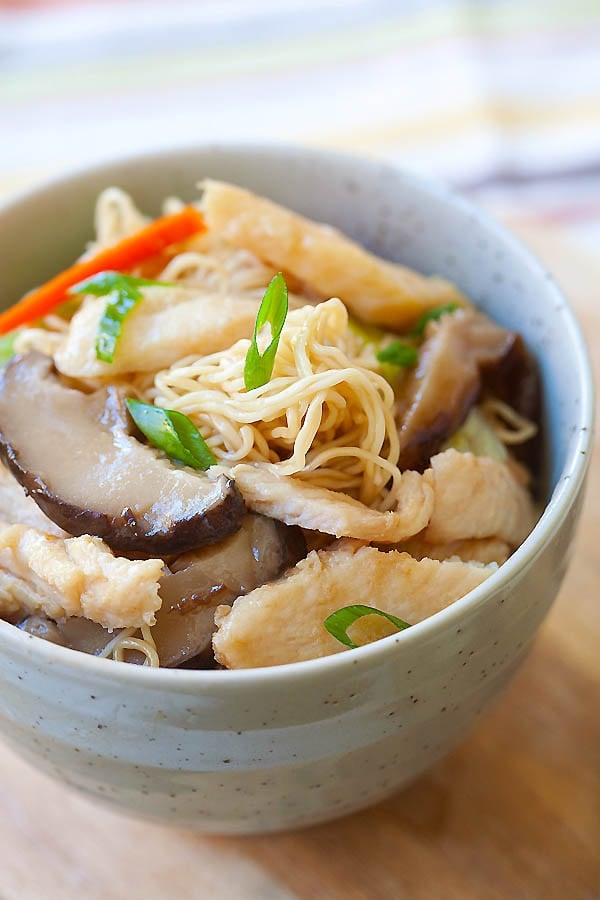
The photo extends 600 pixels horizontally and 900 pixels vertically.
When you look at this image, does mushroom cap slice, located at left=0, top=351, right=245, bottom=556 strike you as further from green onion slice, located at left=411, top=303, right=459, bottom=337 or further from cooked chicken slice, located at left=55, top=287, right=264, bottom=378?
green onion slice, located at left=411, top=303, right=459, bottom=337

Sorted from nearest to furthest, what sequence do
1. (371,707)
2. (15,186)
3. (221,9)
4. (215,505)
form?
(371,707) < (215,505) < (15,186) < (221,9)

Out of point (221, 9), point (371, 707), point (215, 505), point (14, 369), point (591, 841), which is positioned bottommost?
point (591, 841)

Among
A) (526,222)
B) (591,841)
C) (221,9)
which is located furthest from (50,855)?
(221,9)

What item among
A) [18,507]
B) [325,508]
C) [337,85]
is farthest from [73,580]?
[337,85]

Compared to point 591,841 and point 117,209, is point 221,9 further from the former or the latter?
point 591,841

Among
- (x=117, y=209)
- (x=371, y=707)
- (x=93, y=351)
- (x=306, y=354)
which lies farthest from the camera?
(x=117, y=209)

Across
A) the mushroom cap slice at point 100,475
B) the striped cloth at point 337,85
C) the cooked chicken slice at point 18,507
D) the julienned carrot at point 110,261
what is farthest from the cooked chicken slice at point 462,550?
the striped cloth at point 337,85
